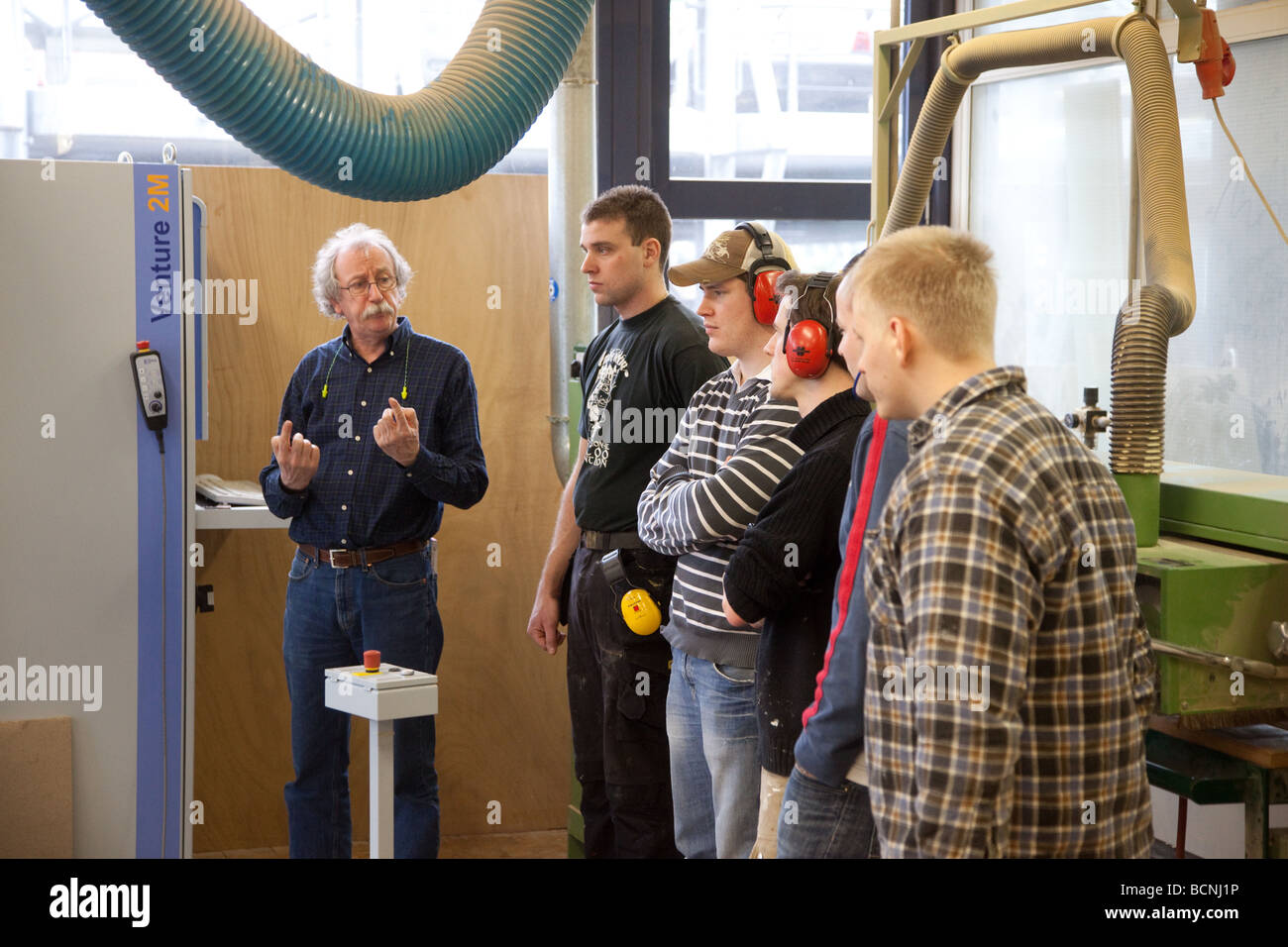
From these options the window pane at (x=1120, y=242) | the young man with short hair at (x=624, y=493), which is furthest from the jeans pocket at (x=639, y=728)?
the window pane at (x=1120, y=242)

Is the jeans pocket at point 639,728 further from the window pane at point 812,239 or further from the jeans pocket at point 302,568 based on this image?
the window pane at point 812,239

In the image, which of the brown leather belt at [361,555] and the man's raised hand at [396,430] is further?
the brown leather belt at [361,555]

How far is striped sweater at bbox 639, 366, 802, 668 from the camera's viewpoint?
7.12ft

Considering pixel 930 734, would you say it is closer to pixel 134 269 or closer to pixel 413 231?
pixel 134 269

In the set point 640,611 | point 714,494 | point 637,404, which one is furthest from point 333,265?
point 714,494

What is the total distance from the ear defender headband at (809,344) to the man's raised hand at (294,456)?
1.37 m

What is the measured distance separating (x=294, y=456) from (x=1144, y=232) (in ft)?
6.11

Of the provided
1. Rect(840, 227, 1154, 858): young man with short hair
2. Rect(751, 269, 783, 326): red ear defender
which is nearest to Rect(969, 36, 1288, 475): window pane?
Rect(751, 269, 783, 326): red ear defender

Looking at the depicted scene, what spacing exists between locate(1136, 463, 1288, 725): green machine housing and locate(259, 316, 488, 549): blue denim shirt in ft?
5.50

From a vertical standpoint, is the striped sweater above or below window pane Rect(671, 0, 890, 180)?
below

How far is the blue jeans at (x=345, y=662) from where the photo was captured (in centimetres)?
305

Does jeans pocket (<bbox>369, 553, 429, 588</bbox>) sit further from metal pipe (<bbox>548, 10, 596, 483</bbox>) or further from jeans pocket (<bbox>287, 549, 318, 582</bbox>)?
metal pipe (<bbox>548, 10, 596, 483</bbox>)

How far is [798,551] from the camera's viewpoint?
190cm

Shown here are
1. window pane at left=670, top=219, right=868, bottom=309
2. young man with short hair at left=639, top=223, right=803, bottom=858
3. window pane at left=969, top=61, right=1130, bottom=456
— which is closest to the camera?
young man with short hair at left=639, top=223, right=803, bottom=858
